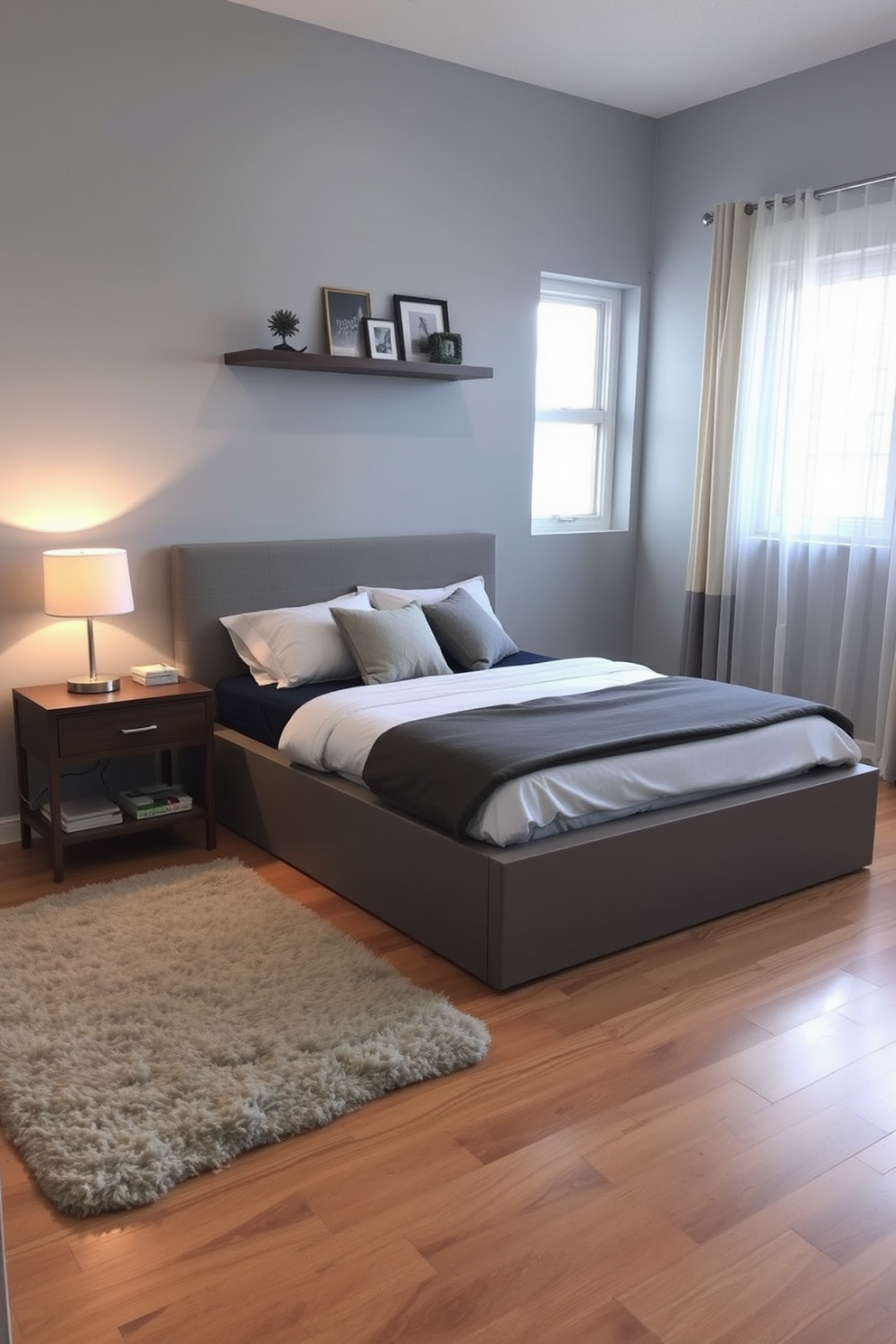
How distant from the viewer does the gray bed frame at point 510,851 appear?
8.73 ft

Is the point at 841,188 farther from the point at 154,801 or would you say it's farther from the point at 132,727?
the point at 154,801

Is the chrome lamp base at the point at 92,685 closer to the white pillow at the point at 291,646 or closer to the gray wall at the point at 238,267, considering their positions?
the gray wall at the point at 238,267

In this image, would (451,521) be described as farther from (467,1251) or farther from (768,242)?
(467,1251)

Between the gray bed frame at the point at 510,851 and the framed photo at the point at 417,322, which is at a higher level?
the framed photo at the point at 417,322

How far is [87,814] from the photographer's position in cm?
344

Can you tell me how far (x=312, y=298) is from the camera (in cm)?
411

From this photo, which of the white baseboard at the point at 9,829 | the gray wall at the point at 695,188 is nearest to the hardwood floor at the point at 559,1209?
the white baseboard at the point at 9,829

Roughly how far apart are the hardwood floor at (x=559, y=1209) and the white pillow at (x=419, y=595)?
1.85 m

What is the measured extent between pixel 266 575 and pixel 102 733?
0.99 m

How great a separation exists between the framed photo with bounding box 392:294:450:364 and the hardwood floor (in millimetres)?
2705

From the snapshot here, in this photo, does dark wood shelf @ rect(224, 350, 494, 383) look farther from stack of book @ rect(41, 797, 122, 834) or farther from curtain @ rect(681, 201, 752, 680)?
stack of book @ rect(41, 797, 122, 834)

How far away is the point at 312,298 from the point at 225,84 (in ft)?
2.52

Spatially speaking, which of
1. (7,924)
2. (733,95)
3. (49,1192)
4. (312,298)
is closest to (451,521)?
(312,298)

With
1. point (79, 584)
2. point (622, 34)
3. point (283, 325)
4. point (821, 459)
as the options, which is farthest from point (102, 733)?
point (622, 34)
